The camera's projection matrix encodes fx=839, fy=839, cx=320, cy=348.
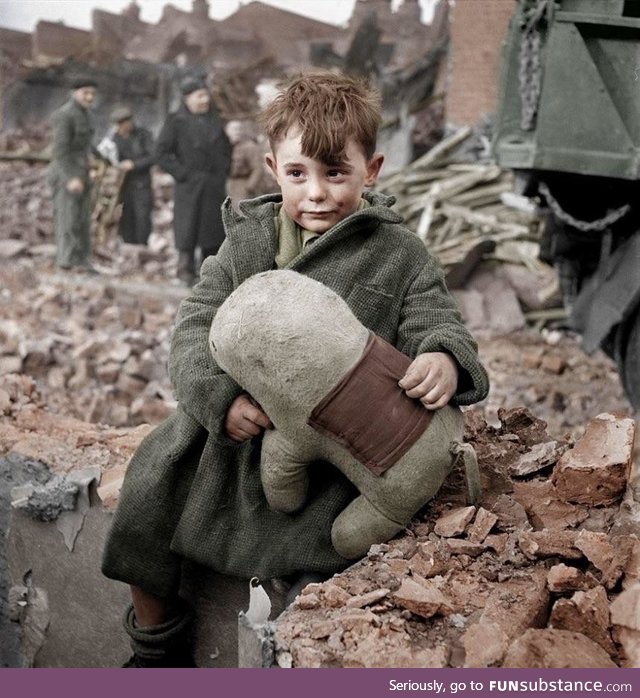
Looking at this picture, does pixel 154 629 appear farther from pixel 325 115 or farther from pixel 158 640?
pixel 325 115

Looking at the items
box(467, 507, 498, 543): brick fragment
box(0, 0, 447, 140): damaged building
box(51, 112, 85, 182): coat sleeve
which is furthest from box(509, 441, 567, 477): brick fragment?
box(0, 0, 447, 140): damaged building

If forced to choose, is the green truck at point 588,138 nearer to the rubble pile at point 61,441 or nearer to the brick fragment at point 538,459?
the brick fragment at point 538,459

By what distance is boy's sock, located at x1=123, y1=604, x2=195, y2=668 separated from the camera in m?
2.11

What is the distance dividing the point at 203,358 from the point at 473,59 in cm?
999

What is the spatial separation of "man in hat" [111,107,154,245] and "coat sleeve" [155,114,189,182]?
0.87ft

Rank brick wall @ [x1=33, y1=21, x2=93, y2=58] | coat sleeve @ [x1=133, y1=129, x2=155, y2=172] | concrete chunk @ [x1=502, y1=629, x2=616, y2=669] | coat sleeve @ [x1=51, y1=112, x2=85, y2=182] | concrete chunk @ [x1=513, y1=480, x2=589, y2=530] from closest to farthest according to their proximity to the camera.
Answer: concrete chunk @ [x1=502, y1=629, x2=616, y2=669] < concrete chunk @ [x1=513, y1=480, x2=589, y2=530] < coat sleeve @ [x1=51, y1=112, x2=85, y2=182] < brick wall @ [x1=33, y1=21, x2=93, y2=58] < coat sleeve @ [x1=133, y1=129, x2=155, y2=172]

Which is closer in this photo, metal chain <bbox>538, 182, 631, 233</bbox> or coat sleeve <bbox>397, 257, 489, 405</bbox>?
coat sleeve <bbox>397, 257, 489, 405</bbox>

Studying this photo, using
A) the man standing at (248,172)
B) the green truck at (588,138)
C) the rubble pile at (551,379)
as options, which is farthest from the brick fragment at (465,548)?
the man standing at (248,172)

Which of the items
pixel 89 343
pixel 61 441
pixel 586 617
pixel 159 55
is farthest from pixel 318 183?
pixel 159 55

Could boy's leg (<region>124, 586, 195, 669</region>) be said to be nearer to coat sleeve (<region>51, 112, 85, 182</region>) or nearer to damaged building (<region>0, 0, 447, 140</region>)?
coat sleeve (<region>51, 112, 85, 182</region>)

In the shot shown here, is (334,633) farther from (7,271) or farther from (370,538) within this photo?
(7,271)

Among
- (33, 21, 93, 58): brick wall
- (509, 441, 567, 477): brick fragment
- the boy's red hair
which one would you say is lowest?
(33, 21, 93, 58): brick wall

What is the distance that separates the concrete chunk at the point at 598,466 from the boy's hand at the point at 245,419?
2.46 feet

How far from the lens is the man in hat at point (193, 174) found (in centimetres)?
845
